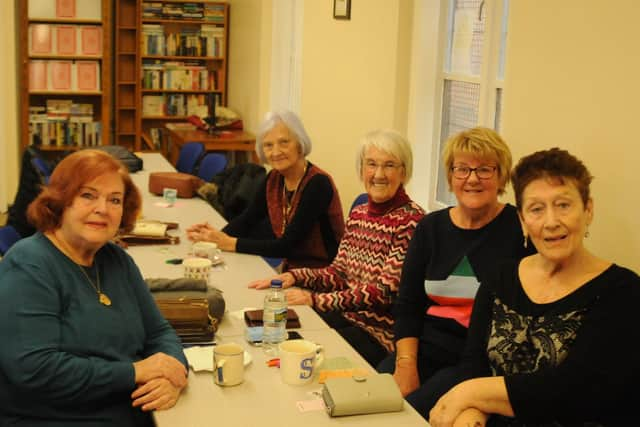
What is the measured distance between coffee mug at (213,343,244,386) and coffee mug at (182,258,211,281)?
94 centimetres

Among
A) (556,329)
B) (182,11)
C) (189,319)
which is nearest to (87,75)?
(182,11)

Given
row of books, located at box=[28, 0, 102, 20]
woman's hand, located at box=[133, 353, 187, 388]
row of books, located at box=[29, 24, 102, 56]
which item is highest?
row of books, located at box=[28, 0, 102, 20]

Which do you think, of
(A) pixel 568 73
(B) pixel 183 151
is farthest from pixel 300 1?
(A) pixel 568 73

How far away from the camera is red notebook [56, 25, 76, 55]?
8008 mm

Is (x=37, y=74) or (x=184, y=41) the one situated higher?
(x=184, y=41)

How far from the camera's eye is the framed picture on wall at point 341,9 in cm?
535

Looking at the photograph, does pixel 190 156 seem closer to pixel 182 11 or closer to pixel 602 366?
pixel 182 11

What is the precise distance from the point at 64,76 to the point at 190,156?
2.34m

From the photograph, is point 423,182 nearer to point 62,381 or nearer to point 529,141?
point 529,141

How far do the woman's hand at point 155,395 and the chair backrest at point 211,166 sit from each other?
3673 mm

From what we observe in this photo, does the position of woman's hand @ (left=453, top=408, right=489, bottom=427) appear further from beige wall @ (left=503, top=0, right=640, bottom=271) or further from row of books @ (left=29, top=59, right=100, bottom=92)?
row of books @ (left=29, top=59, right=100, bottom=92)

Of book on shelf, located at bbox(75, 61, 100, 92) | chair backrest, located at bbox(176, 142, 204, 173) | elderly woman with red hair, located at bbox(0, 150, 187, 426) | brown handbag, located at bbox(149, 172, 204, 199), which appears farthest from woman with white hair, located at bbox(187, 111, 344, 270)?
book on shelf, located at bbox(75, 61, 100, 92)

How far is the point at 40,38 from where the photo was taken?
7.94m

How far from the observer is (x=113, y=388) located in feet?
7.00
